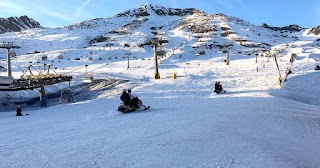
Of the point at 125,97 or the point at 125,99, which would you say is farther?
the point at 125,97

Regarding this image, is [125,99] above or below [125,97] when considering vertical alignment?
below

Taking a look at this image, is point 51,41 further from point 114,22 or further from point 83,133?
point 83,133

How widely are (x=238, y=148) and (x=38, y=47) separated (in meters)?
112

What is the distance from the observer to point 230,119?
15.4 metres

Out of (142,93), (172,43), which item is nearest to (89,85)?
(142,93)

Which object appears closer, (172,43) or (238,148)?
(238,148)

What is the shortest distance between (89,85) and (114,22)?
15399 cm

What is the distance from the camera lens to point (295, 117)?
56.7 feet

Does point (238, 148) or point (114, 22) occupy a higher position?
point (114, 22)

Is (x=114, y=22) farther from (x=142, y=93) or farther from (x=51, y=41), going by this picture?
(x=142, y=93)

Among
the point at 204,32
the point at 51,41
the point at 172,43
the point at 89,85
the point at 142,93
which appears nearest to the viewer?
the point at 142,93

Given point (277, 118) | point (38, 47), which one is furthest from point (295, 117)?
point (38, 47)

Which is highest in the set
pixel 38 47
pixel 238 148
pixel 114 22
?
pixel 114 22

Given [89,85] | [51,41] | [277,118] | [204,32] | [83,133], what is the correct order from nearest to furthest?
[83,133] → [277,118] → [89,85] → [51,41] → [204,32]
